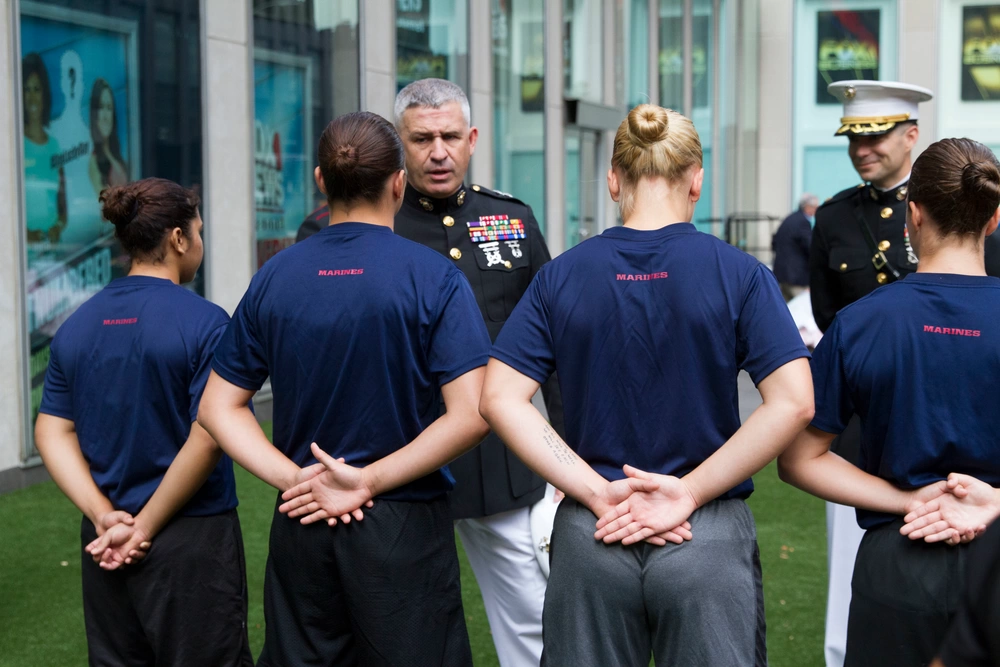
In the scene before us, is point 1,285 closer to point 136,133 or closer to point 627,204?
point 136,133

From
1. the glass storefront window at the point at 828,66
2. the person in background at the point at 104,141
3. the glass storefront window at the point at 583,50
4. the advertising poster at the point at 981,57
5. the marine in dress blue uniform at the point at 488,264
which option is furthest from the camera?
the glass storefront window at the point at 828,66

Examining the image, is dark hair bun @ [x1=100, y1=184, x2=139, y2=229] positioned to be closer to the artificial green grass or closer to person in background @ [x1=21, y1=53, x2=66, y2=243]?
the artificial green grass

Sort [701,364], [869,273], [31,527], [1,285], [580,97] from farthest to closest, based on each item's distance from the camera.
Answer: [580,97], [1,285], [31,527], [869,273], [701,364]

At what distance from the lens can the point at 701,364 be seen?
2281 mm

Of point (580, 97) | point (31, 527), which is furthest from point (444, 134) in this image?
point (580, 97)

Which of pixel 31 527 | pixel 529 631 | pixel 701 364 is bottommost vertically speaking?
pixel 31 527

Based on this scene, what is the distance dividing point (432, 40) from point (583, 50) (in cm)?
541

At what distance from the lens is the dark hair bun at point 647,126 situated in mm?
2348

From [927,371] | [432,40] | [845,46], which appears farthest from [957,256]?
[845,46]

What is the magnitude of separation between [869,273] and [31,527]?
445cm

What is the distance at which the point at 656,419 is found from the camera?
2.30m

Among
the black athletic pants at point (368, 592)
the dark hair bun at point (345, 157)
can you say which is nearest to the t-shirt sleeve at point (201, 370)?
the black athletic pants at point (368, 592)

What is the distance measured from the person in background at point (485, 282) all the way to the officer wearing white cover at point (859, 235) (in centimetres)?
98

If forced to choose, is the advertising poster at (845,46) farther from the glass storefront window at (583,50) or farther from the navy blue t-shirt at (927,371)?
the navy blue t-shirt at (927,371)
